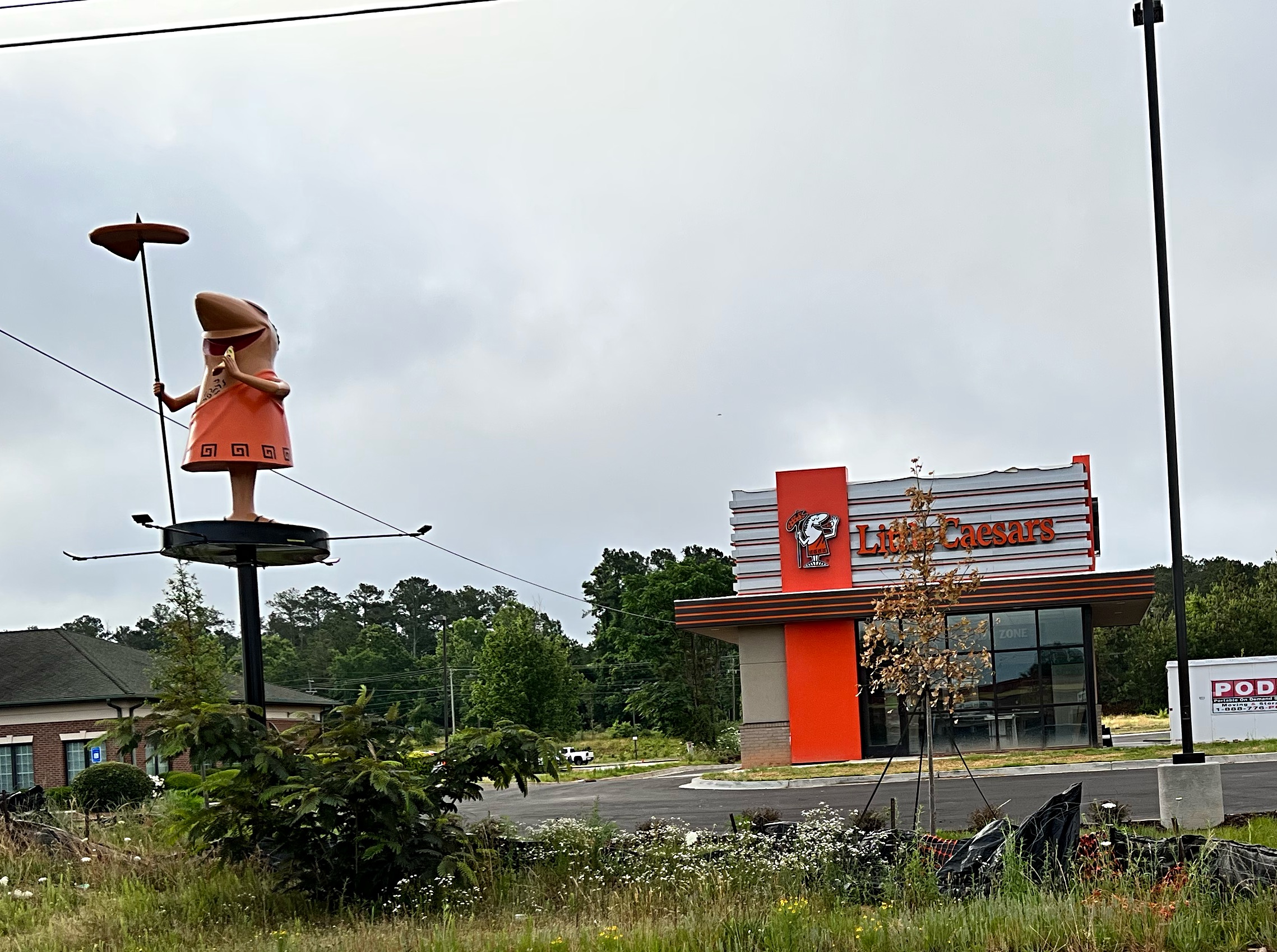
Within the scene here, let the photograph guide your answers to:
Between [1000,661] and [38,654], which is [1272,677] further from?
[38,654]

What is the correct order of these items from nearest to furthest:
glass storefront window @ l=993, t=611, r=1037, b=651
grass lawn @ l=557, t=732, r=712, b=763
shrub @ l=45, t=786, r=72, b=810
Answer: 1. shrub @ l=45, t=786, r=72, b=810
2. glass storefront window @ l=993, t=611, r=1037, b=651
3. grass lawn @ l=557, t=732, r=712, b=763

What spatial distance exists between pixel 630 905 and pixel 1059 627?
24.9 metres

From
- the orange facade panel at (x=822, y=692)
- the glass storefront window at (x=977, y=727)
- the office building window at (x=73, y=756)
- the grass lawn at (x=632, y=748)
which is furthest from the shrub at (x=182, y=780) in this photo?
the grass lawn at (x=632, y=748)

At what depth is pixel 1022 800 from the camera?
19719mm

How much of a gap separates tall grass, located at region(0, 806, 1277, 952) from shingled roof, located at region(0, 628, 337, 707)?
28.7 meters

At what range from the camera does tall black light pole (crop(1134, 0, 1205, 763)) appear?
46.1ft

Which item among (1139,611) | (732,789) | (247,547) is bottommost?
(732,789)

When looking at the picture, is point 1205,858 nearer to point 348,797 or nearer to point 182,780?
point 348,797

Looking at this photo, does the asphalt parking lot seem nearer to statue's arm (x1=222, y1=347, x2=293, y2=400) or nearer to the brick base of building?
the brick base of building

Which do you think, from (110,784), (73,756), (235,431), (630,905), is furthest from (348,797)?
(73,756)

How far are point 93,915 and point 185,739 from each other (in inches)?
61.2

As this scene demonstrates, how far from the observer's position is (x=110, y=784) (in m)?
21.0

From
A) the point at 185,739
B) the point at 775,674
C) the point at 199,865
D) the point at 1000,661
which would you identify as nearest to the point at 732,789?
the point at 775,674

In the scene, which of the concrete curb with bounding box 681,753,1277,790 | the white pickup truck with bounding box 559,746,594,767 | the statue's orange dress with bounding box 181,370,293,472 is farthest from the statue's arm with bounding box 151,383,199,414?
the white pickup truck with bounding box 559,746,594,767
